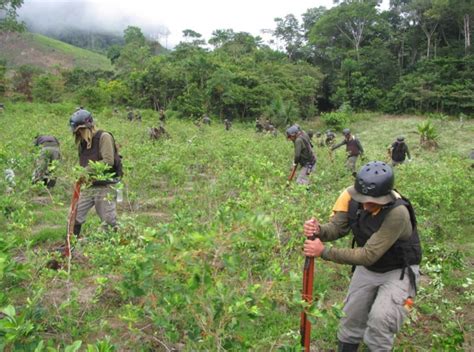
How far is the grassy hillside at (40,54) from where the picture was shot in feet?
270

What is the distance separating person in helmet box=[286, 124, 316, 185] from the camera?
7.69 metres

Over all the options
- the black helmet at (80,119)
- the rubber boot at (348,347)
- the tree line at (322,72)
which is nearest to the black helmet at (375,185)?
the rubber boot at (348,347)

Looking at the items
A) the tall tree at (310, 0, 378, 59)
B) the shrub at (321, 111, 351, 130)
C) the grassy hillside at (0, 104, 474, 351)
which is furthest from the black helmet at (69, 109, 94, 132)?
the tall tree at (310, 0, 378, 59)

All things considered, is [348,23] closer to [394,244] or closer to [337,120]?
[337,120]

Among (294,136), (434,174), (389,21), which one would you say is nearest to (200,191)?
(294,136)

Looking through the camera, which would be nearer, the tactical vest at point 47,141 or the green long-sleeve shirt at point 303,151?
the tactical vest at point 47,141

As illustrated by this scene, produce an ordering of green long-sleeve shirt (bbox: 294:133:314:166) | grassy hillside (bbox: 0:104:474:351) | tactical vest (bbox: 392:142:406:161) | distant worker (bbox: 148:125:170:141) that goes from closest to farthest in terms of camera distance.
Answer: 1. grassy hillside (bbox: 0:104:474:351)
2. green long-sleeve shirt (bbox: 294:133:314:166)
3. tactical vest (bbox: 392:142:406:161)
4. distant worker (bbox: 148:125:170:141)

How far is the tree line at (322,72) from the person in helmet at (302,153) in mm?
22160

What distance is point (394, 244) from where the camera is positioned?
3.00 meters

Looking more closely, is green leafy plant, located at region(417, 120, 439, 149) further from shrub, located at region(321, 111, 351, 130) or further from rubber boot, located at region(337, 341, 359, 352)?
rubber boot, located at region(337, 341, 359, 352)

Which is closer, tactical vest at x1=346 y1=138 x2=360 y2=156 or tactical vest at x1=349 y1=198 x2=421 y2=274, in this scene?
tactical vest at x1=349 y1=198 x2=421 y2=274

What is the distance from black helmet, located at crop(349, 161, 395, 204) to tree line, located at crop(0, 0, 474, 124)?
2706cm

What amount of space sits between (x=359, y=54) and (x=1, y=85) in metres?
29.2

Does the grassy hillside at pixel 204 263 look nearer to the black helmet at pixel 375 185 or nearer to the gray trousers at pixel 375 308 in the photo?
the gray trousers at pixel 375 308
